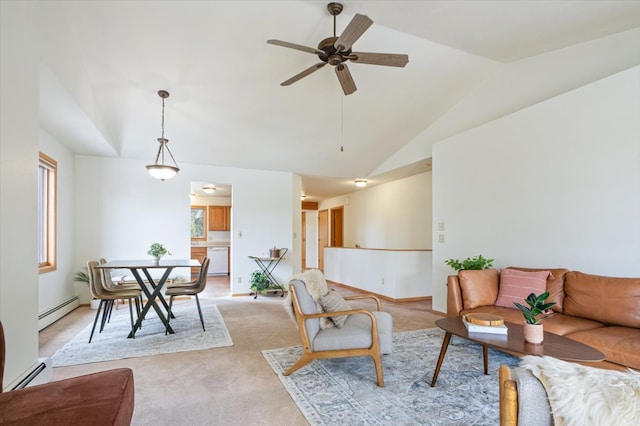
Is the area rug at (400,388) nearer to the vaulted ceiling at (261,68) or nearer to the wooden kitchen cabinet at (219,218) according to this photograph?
the vaulted ceiling at (261,68)

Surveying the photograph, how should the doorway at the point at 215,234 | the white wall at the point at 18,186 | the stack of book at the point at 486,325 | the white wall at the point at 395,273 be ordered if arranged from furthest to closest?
1. the doorway at the point at 215,234
2. the white wall at the point at 395,273
3. the stack of book at the point at 486,325
4. the white wall at the point at 18,186

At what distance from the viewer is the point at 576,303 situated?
294 centimetres

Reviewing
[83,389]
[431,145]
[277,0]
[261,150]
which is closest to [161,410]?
[83,389]

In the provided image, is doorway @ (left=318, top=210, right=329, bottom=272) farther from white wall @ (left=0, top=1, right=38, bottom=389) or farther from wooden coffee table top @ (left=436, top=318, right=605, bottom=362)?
white wall @ (left=0, top=1, right=38, bottom=389)

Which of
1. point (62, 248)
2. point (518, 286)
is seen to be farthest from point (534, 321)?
point (62, 248)

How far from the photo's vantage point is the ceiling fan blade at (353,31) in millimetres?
2276

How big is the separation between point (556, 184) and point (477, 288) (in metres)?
1.39

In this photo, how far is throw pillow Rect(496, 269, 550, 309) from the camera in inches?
126

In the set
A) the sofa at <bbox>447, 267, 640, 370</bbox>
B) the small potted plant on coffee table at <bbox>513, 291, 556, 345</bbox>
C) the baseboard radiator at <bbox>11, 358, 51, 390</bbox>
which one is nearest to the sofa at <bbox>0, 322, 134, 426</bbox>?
the baseboard radiator at <bbox>11, 358, 51, 390</bbox>

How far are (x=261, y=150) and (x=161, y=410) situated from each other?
173 inches

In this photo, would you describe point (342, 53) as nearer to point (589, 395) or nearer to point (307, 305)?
point (307, 305)

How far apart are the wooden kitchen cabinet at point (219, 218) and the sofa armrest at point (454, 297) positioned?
23.9ft

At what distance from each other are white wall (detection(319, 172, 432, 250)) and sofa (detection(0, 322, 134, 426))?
6.03 m

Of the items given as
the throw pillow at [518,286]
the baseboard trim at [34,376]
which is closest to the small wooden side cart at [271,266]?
the throw pillow at [518,286]
